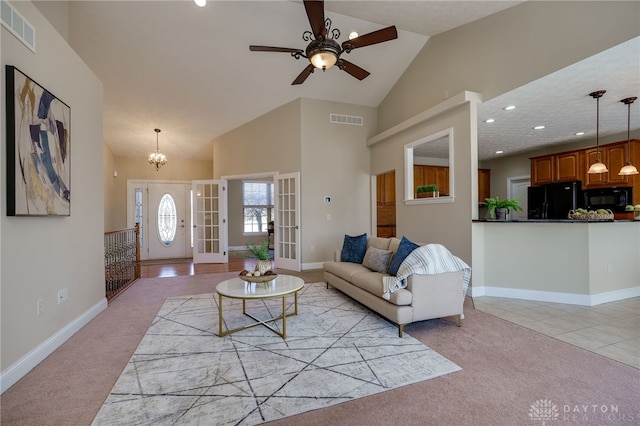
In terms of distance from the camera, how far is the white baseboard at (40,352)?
2.03 m

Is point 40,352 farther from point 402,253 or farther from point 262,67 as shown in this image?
point 262,67

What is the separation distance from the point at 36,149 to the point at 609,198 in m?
8.30

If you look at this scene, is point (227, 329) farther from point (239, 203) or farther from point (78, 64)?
point (239, 203)

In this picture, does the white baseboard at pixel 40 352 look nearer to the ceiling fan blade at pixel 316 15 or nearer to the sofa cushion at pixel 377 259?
the sofa cushion at pixel 377 259

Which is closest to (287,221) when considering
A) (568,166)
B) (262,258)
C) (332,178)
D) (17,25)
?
(332,178)

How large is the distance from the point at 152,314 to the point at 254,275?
1545mm

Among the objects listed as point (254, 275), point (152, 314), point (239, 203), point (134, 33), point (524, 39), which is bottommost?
point (152, 314)

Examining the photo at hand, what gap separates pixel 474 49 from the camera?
167 inches

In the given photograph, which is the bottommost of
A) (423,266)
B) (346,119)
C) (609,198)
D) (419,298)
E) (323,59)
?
(419,298)

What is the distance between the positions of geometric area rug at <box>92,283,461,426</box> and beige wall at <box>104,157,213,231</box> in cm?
573

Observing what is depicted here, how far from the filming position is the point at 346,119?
21.2 ft

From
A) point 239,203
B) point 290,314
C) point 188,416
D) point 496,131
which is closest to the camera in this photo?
point 188,416

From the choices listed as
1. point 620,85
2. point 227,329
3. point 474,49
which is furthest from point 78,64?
point 620,85

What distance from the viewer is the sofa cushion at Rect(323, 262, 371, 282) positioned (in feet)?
12.3
